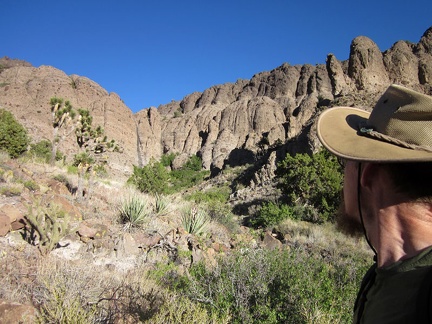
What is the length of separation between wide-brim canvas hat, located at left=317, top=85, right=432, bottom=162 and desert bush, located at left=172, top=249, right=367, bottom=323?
2.63 metres

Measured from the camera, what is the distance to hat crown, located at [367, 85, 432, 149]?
0.86m

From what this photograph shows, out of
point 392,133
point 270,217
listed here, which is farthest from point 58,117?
point 392,133

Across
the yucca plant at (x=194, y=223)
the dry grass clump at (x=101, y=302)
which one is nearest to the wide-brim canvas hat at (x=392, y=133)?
the dry grass clump at (x=101, y=302)

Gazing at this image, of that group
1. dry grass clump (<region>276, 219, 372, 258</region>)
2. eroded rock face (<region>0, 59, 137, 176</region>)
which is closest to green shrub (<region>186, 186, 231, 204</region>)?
dry grass clump (<region>276, 219, 372, 258</region>)

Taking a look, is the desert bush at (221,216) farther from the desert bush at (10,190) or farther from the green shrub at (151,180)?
the green shrub at (151,180)

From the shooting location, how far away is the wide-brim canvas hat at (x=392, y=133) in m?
0.85

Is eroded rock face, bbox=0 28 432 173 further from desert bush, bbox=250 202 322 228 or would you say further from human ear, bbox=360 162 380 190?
human ear, bbox=360 162 380 190

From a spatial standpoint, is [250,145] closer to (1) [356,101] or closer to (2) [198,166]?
(2) [198,166]

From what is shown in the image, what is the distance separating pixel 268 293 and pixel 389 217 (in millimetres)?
3194

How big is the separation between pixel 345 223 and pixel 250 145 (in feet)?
158

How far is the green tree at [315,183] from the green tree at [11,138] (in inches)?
592

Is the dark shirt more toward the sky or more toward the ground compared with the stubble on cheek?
more toward the ground

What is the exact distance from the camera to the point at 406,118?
35.4 inches

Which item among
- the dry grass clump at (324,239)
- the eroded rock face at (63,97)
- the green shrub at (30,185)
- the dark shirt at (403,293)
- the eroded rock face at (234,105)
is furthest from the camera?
the eroded rock face at (234,105)
